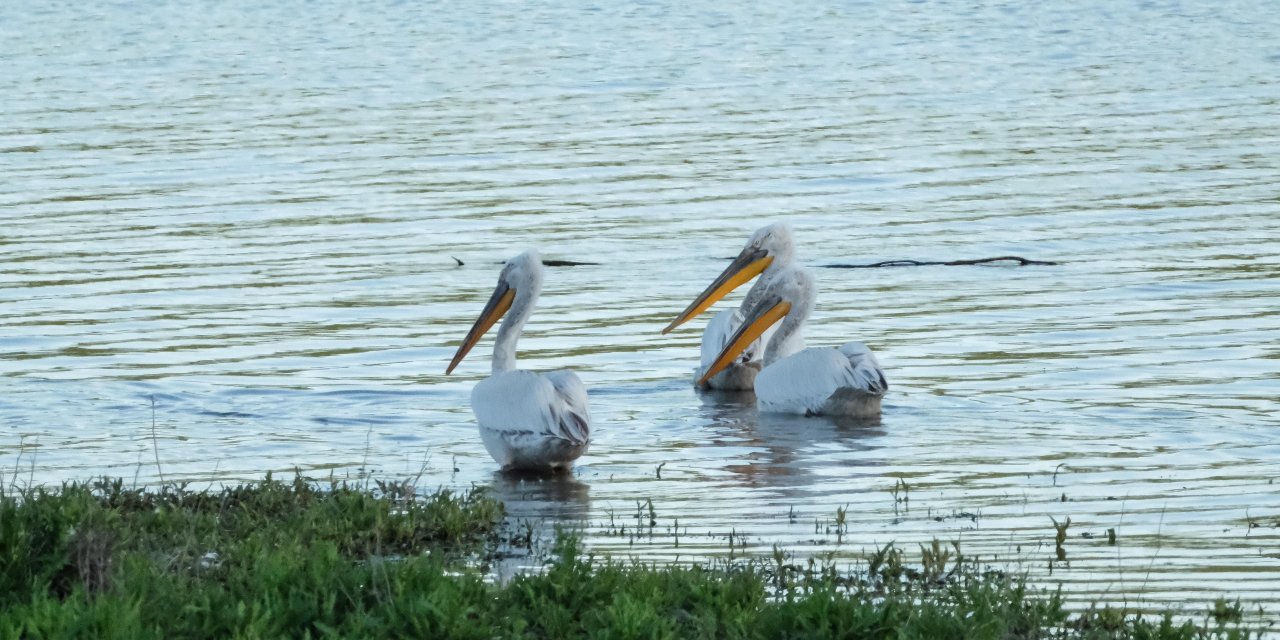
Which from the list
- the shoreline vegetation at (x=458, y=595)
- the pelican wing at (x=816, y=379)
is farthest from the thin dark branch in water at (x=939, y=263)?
the shoreline vegetation at (x=458, y=595)

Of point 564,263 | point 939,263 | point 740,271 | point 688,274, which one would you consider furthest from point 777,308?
point 564,263

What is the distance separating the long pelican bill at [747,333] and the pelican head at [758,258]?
85cm

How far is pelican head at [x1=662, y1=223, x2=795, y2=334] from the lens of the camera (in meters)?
11.3

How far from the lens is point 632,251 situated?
13.6m

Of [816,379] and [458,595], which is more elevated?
[458,595]

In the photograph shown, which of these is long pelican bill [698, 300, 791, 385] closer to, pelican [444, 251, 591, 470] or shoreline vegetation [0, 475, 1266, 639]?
pelican [444, 251, 591, 470]

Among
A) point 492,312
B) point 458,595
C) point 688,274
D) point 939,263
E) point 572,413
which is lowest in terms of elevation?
point 939,263

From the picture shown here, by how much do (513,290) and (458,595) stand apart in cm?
452

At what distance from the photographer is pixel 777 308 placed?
10.4m

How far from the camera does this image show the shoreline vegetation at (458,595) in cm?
484

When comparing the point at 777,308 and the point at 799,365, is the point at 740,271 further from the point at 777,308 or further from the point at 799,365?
the point at 799,365

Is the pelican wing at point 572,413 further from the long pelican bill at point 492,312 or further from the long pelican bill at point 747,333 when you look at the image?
the long pelican bill at point 747,333

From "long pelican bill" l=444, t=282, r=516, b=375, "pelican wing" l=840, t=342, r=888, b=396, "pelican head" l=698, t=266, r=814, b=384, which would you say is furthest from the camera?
"pelican head" l=698, t=266, r=814, b=384

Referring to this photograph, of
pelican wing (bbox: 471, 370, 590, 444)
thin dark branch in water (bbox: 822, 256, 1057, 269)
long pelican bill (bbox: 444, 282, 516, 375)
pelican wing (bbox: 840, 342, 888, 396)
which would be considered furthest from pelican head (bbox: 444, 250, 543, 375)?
thin dark branch in water (bbox: 822, 256, 1057, 269)
